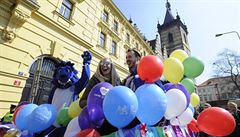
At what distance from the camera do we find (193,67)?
3.41 metres

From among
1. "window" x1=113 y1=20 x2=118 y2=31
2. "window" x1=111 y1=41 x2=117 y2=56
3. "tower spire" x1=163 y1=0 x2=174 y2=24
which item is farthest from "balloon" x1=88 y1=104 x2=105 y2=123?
"tower spire" x1=163 y1=0 x2=174 y2=24

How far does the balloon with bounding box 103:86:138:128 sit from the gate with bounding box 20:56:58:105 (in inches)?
222

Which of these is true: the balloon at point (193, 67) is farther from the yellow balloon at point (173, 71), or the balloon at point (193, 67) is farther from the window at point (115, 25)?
the window at point (115, 25)

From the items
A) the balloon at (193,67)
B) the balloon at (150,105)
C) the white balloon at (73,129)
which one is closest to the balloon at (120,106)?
the balloon at (150,105)

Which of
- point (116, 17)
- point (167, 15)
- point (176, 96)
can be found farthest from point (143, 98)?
point (167, 15)

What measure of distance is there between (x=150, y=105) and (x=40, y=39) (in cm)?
657

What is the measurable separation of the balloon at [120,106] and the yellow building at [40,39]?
537cm

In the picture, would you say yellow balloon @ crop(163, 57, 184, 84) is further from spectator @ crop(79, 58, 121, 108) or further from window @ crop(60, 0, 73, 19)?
window @ crop(60, 0, 73, 19)

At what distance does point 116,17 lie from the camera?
13.9 metres

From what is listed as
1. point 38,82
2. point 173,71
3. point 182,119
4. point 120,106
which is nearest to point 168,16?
point 38,82

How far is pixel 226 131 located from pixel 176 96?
0.98 meters

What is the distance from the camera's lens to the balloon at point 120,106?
179cm

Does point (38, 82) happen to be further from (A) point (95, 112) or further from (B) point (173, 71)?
(B) point (173, 71)

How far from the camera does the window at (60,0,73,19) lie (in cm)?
849
